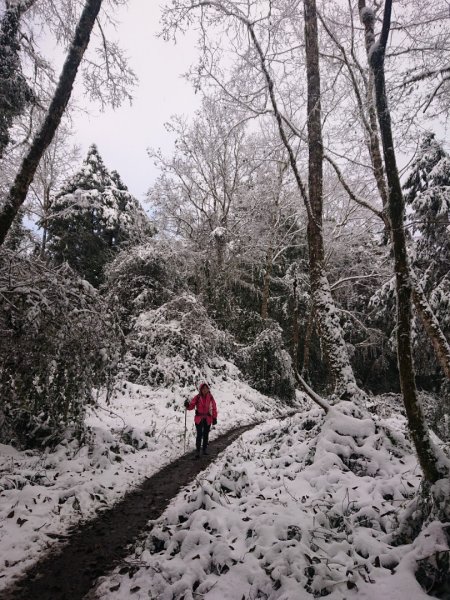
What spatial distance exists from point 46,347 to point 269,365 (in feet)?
46.8

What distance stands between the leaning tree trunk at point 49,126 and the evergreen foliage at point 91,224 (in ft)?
41.4

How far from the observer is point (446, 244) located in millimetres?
9406

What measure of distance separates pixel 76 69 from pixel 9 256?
307 centimetres

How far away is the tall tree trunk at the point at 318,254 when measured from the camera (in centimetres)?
689

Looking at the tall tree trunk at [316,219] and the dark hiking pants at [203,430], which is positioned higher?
the tall tree trunk at [316,219]

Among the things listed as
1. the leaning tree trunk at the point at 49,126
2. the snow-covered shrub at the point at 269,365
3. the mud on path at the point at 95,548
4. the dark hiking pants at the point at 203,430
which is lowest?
the mud on path at the point at 95,548

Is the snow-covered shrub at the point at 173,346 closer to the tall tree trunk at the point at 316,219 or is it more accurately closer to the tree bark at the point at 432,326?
the tall tree trunk at the point at 316,219

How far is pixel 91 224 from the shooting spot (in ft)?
63.1

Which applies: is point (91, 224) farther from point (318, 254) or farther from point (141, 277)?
point (318, 254)

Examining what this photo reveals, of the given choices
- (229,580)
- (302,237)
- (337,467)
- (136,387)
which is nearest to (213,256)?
(302,237)

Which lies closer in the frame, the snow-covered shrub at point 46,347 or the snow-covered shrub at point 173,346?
the snow-covered shrub at point 46,347

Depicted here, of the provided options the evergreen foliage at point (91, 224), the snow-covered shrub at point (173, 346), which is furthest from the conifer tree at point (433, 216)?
the evergreen foliage at point (91, 224)

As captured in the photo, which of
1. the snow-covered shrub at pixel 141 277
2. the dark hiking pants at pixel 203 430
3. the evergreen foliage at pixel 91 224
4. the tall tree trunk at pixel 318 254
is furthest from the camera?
the evergreen foliage at pixel 91 224

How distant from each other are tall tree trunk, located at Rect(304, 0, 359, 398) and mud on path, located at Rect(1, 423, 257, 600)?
3.49 metres
